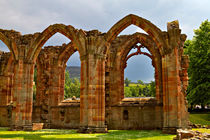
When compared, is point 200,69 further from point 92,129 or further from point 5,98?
point 5,98

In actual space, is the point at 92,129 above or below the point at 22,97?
below

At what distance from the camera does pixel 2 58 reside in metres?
17.3

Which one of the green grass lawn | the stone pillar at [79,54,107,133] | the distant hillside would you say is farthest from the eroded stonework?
the distant hillside

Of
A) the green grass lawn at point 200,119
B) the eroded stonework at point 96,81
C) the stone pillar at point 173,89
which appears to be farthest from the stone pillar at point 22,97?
the green grass lawn at point 200,119

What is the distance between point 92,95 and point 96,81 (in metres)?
0.75

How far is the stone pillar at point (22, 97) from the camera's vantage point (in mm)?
12148

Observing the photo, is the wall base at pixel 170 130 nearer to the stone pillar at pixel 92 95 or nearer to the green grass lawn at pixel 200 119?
the stone pillar at pixel 92 95

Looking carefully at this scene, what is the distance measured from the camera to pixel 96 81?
10.9 metres

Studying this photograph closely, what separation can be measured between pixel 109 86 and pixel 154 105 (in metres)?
3.07

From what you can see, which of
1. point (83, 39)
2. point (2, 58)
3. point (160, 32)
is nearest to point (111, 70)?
point (83, 39)

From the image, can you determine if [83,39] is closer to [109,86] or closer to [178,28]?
[109,86]

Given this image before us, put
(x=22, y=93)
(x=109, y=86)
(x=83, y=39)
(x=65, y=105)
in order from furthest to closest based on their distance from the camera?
(x=65, y=105) < (x=109, y=86) < (x=22, y=93) < (x=83, y=39)

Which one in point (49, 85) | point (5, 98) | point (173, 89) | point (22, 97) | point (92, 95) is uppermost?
point (49, 85)

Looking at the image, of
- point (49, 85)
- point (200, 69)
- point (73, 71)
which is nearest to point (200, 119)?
point (200, 69)
